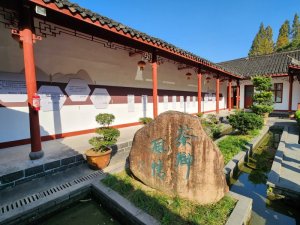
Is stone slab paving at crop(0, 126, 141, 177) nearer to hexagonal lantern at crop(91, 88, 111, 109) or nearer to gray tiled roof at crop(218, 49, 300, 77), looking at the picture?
hexagonal lantern at crop(91, 88, 111, 109)

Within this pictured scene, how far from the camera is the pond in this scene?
285 cm

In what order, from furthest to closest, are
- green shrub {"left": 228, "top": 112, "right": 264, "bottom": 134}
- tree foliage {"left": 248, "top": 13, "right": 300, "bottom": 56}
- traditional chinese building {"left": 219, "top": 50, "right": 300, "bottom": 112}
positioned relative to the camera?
tree foliage {"left": 248, "top": 13, "right": 300, "bottom": 56} → traditional chinese building {"left": 219, "top": 50, "right": 300, "bottom": 112} → green shrub {"left": 228, "top": 112, "right": 264, "bottom": 134}

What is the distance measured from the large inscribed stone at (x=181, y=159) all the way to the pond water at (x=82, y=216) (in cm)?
88

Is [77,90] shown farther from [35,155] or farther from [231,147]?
[231,147]

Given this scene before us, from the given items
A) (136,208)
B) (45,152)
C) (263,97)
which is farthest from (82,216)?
(263,97)

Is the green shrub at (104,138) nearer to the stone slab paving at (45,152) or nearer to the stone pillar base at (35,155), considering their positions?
the stone slab paving at (45,152)

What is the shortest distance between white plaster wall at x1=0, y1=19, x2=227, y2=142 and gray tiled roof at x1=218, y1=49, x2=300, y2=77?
1099 centimetres

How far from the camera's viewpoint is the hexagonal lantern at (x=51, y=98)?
5.57 m

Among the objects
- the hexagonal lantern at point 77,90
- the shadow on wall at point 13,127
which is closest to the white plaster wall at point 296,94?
the hexagonal lantern at point 77,90

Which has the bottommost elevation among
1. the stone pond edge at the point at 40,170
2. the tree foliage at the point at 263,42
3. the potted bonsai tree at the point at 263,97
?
the stone pond edge at the point at 40,170

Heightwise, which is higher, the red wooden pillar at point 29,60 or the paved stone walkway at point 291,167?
the red wooden pillar at point 29,60

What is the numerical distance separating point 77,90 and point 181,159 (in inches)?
189

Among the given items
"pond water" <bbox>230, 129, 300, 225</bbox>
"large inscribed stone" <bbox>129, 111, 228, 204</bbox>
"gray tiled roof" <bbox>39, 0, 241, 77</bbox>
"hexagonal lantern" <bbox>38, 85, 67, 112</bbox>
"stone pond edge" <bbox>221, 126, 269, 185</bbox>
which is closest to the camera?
"large inscribed stone" <bbox>129, 111, 228, 204</bbox>

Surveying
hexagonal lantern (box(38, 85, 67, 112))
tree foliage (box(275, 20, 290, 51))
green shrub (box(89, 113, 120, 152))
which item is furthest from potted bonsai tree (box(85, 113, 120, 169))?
tree foliage (box(275, 20, 290, 51))
